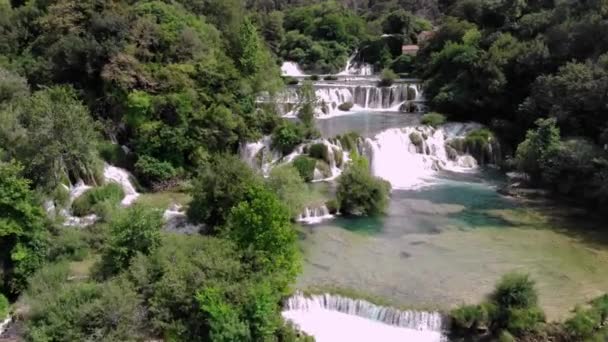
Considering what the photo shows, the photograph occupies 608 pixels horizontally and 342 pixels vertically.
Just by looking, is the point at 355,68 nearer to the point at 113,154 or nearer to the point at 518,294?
the point at 113,154

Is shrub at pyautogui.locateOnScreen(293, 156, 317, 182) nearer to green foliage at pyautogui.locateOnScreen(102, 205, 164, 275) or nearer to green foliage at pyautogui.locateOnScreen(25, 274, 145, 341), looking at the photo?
green foliage at pyautogui.locateOnScreen(102, 205, 164, 275)

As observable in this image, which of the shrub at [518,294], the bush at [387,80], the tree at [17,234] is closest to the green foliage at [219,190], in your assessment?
the tree at [17,234]

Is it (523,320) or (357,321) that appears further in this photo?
(357,321)

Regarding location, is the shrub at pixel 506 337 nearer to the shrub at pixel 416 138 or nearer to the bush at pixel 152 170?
the bush at pixel 152 170

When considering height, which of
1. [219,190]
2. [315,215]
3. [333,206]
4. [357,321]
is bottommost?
[357,321]

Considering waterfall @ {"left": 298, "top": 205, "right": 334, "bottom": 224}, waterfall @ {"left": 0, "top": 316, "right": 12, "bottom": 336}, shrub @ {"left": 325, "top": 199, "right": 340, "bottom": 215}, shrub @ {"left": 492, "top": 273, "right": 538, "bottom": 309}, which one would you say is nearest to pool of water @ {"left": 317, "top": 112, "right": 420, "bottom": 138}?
shrub @ {"left": 325, "top": 199, "right": 340, "bottom": 215}

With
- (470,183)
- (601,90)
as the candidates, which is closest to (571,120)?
(601,90)

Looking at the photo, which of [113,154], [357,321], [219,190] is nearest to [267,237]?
[357,321]

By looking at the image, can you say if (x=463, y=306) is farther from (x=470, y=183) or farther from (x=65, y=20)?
(x=65, y=20)
